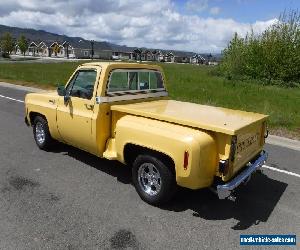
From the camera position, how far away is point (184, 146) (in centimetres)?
408

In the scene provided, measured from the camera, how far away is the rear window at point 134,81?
218 inches

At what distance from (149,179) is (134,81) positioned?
2012 millimetres

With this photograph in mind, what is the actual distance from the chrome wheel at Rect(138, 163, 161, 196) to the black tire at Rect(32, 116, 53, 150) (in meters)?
2.77

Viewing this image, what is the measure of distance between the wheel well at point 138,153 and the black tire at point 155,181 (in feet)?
0.14

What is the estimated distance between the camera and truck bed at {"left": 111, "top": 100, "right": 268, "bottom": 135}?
4160 mm

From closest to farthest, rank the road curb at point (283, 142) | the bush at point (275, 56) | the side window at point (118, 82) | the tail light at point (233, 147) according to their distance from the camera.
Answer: the tail light at point (233, 147) < the side window at point (118, 82) < the road curb at point (283, 142) < the bush at point (275, 56)

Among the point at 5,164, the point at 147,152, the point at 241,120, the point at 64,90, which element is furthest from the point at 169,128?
the point at 5,164

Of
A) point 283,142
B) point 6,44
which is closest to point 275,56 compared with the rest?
point 283,142

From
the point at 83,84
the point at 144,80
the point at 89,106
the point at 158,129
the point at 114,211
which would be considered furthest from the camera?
the point at 144,80

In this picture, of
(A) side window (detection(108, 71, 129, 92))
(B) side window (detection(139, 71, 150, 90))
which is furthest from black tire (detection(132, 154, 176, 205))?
(B) side window (detection(139, 71, 150, 90))

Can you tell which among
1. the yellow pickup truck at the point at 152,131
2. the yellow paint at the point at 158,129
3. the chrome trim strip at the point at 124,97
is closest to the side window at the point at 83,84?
the yellow pickup truck at the point at 152,131

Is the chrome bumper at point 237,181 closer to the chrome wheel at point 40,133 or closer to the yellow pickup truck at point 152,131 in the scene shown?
the yellow pickup truck at point 152,131

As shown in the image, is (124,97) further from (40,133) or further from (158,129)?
(40,133)

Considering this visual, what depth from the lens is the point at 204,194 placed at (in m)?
5.22
